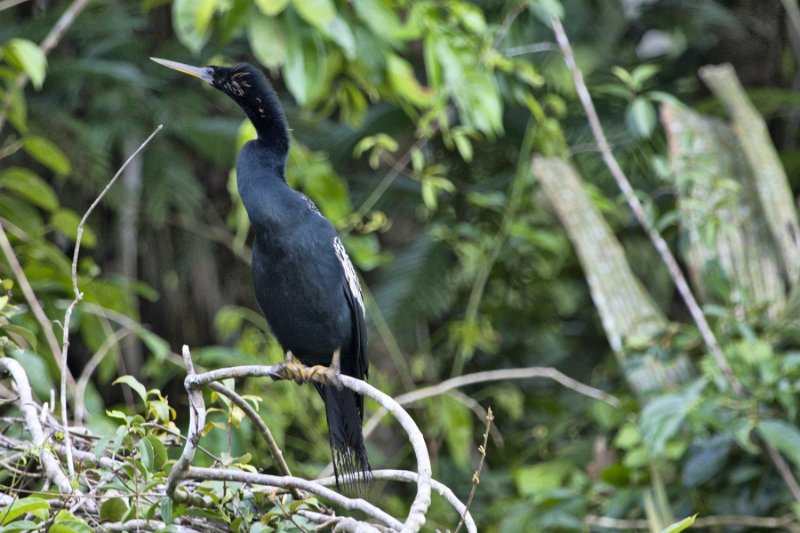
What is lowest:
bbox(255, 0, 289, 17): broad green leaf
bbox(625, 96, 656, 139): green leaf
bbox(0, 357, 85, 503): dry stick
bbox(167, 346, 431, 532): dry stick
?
bbox(0, 357, 85, 503): dry stick

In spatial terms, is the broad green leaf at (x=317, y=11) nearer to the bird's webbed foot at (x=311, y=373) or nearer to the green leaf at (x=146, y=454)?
the bird's webbed foot at (x=311, y=373)

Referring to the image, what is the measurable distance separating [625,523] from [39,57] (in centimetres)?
263

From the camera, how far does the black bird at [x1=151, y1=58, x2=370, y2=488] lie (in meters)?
2.85

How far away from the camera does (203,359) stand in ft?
14.0

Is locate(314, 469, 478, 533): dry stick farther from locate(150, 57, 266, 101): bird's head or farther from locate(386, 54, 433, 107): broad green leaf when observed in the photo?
locate(386, 54, 433, 107): broad green leaf

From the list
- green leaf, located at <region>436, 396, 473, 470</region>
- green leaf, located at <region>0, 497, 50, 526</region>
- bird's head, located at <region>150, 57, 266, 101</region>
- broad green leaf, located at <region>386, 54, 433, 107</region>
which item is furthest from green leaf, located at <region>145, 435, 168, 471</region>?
green leaf, located at <region>436, 396, 473, 470</region>

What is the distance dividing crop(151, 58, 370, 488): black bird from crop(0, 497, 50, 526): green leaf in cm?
93

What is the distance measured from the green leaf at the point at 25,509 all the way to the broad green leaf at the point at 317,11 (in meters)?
2.05

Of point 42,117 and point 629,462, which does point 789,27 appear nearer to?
point 629,462

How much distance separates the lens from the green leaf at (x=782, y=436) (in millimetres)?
3611

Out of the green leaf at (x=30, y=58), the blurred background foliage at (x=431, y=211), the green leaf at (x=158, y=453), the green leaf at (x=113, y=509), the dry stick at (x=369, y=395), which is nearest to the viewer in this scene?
the dry stick at (x=369, y=395)

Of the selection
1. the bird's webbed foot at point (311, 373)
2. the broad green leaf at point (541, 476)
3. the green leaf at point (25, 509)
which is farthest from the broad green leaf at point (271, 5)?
the broad green leaf at point (541, 476)

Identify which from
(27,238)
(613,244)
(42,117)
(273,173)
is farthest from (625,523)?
(42,117)

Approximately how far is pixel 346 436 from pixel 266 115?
0.88 meters
